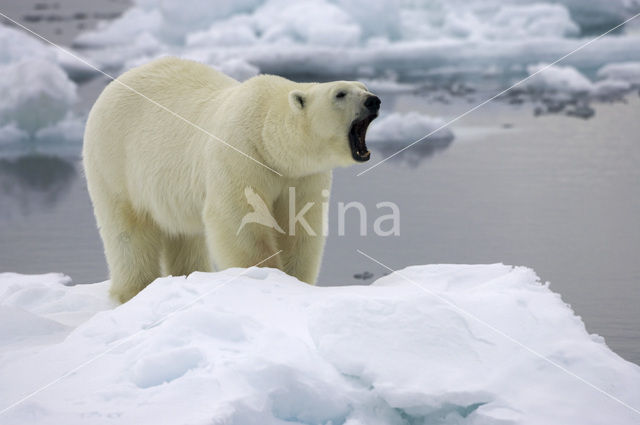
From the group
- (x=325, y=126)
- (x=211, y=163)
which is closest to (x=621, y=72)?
(x=325, y=126)

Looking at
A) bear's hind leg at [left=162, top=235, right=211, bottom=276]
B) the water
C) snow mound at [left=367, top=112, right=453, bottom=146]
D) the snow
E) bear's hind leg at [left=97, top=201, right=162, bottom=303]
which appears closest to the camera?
the snow

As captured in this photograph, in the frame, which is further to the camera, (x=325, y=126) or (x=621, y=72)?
(x=621, y=72)

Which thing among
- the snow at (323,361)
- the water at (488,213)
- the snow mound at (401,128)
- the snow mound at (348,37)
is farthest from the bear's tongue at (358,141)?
the snow mound at (348,37)

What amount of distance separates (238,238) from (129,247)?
3.61ft

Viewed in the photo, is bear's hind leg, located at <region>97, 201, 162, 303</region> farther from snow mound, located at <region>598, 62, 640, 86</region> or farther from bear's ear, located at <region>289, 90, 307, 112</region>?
snow mound, located at <region>598, 62, 640, 86</region>

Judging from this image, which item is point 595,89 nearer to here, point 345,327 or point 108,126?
point 108,126

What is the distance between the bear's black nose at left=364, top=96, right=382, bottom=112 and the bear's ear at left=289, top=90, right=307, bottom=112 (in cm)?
34

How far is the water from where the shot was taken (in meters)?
6.48

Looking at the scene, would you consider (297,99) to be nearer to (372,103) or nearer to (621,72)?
(372,103)

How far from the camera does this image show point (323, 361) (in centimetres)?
342

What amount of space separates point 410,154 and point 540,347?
325 inches

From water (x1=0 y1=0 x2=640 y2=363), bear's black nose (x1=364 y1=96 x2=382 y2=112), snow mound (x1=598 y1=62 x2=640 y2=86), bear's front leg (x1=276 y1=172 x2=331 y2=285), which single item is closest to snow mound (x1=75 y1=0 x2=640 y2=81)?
snow mound (x1=598 y1=62 x2=640 y2=86)

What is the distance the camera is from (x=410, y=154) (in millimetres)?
11719

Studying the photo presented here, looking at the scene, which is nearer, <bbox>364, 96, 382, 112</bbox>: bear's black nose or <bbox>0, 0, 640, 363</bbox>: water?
<bbox>364, 96, 382, 112</bbox>: bear's black nose
